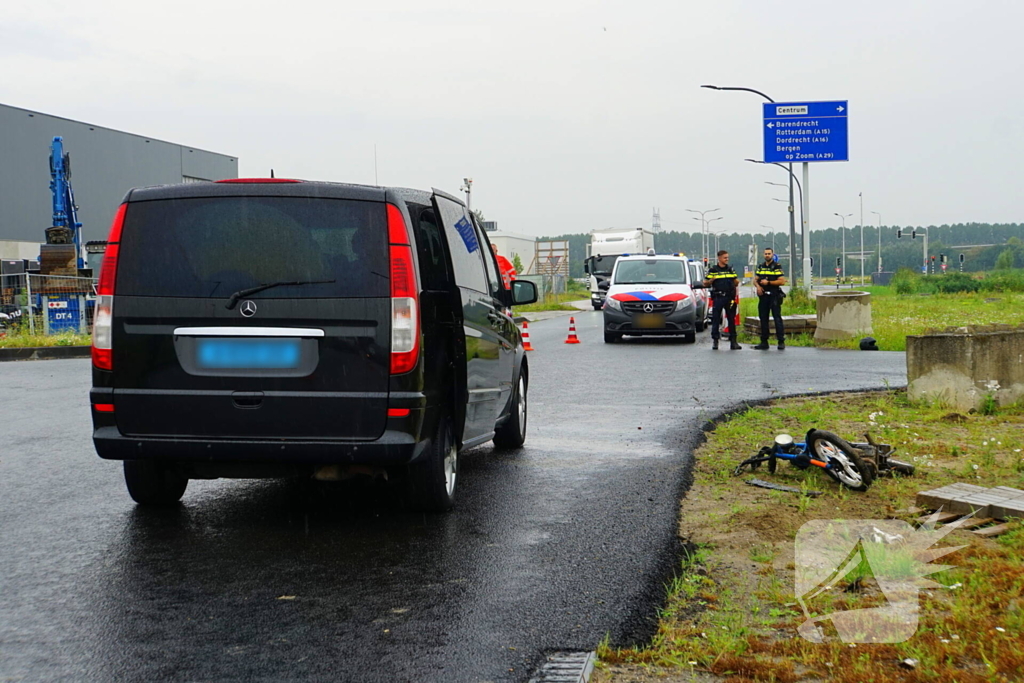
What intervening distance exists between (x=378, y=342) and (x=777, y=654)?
241cm

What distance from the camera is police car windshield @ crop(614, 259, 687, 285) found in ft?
77.8

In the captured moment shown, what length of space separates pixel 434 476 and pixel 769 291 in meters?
14.8

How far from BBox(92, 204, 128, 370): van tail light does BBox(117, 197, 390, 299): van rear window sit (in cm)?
5

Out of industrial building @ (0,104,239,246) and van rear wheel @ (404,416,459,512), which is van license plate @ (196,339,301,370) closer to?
van rear wheel @ (404,416,459,512)

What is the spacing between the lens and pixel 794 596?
4355 mm

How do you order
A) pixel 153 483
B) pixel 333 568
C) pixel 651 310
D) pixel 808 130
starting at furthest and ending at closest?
1. pixel 808 130
2. pixel 651 310
3. pixel 153 483
4. pixel 333 568

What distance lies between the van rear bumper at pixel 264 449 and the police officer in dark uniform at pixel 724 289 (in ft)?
49.8

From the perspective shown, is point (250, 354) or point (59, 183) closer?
point (250, 354)

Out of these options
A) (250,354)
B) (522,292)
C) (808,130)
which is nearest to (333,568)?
(250,354)

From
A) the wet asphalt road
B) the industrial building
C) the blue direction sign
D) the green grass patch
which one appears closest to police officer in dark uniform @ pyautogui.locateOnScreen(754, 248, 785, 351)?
the wet asphalt road

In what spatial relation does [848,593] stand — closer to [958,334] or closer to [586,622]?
[586,622]

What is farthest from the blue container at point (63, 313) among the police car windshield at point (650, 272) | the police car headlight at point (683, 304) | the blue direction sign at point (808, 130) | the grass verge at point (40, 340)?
the blue direction sign at point (808, 130)

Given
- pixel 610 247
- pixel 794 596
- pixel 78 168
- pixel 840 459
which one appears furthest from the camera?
pixel 78 168

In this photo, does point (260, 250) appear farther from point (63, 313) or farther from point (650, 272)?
point (63, 313)
